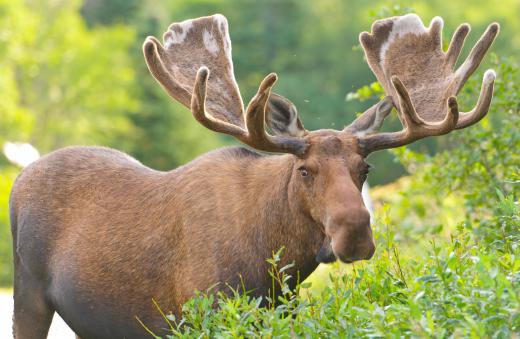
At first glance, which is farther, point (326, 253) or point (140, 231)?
point (140, 231)

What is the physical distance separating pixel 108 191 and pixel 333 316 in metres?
2.11

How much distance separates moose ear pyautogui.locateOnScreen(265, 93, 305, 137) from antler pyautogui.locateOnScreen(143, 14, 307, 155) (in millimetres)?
115

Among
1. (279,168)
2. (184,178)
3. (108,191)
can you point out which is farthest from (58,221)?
(279,168)

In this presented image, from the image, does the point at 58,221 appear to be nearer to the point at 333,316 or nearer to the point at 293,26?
the point at 333,316

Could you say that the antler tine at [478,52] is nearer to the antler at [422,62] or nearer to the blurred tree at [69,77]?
the antler at [422,62]

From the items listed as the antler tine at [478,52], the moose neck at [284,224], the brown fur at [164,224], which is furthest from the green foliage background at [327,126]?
the antler tine at [478,52]

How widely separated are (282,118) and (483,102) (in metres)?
1.17

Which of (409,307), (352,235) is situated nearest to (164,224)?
(352,235)

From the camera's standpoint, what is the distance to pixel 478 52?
22.0 feet

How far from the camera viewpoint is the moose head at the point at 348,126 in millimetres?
5750

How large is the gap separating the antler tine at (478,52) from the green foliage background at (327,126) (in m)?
0.90

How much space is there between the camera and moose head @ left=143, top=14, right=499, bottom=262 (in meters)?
5.75

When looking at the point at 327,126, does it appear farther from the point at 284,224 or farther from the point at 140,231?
the point at 284,224

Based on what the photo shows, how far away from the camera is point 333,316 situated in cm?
548
